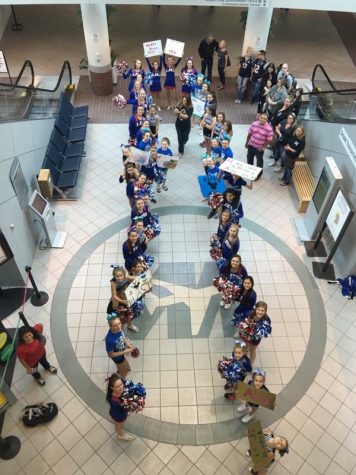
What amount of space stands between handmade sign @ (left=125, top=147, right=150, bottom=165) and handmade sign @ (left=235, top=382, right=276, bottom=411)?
16.6ft

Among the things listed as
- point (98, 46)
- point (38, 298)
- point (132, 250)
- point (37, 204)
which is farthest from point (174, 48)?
point (38, 298)

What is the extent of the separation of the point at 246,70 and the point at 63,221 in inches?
287

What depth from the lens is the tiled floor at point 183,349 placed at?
19.4 feet

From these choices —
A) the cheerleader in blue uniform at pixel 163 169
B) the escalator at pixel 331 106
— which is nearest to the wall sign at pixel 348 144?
the escalator at pixel 331 106

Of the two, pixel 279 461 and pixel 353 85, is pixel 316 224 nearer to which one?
pixel 279 461

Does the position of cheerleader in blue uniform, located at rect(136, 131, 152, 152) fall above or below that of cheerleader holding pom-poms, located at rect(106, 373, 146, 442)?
above

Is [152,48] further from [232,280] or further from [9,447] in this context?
[9,447]

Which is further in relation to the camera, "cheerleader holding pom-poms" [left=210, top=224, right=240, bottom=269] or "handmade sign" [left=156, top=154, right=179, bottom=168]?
"handmade sign" [left=156, top=154, right=179, bottom=168]

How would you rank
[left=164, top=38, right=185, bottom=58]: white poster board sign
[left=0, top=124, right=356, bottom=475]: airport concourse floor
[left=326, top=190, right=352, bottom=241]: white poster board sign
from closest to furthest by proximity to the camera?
[left=0, top=124, right=356, bottom=475]: airport concourse floor → [left=326, top=190, right=352, bottom=241]: white poster board sign → [left=164, top=38, right=185, bottom=58]: white poster board sign

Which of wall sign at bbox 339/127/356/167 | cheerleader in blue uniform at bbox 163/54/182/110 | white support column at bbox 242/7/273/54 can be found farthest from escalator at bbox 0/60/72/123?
wall sign at bbox 339/127/356/167

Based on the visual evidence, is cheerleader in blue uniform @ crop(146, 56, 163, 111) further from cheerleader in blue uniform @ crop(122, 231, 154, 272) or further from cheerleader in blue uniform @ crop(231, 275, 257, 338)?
cheerleader in blue uniform @ crop(231, 275, 257, 338)

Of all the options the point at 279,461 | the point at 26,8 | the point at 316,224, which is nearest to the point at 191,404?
the point at 279,461

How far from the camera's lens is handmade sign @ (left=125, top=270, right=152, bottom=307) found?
6.36m

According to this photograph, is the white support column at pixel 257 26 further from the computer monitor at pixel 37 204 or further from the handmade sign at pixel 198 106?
the computer monitor at pixel 37 204
